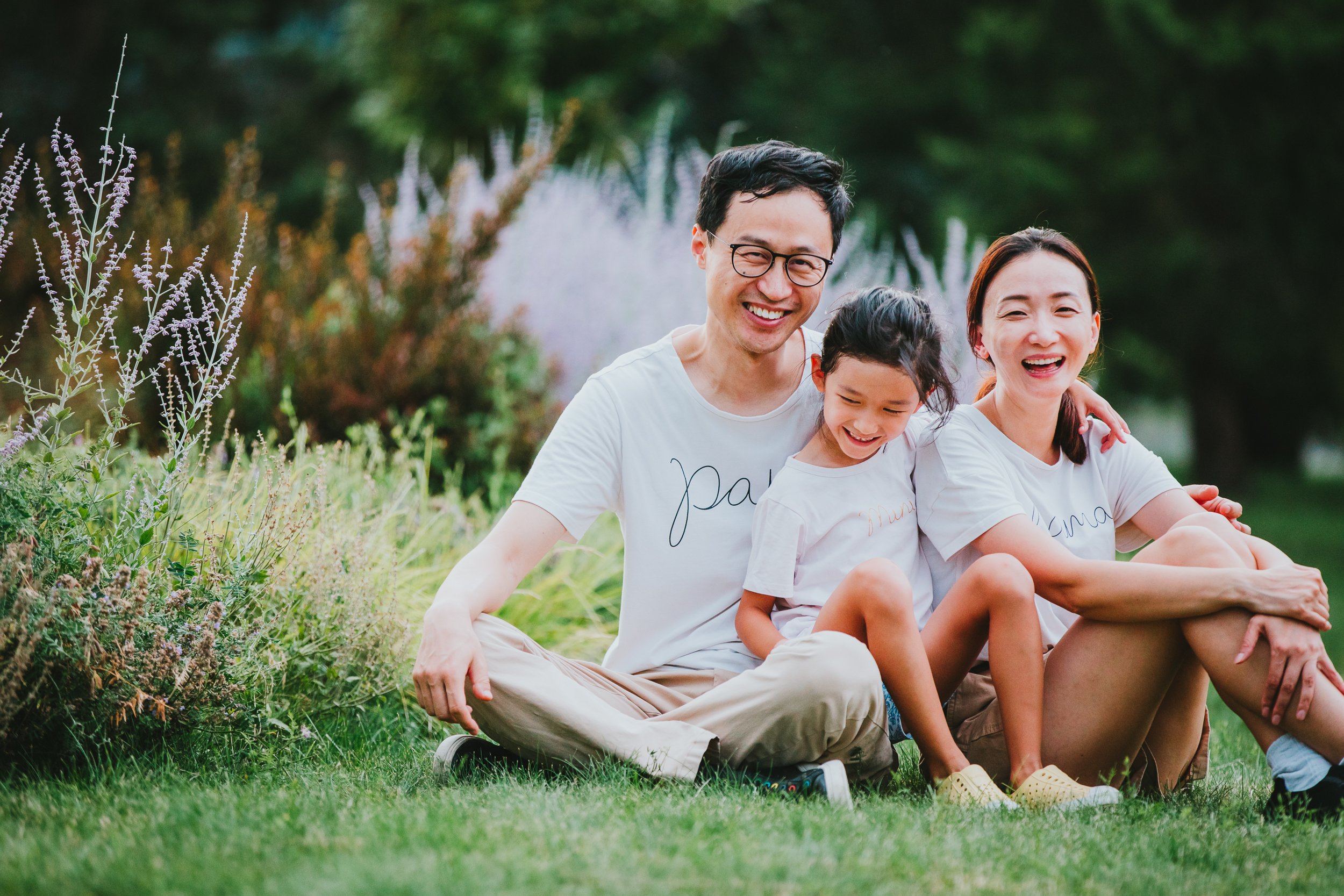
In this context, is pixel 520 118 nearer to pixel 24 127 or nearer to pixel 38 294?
pixel 38 294

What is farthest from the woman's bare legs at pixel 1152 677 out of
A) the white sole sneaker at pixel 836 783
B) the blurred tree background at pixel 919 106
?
the blurred tree background at pixel 919 106

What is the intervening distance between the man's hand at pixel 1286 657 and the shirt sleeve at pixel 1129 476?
0.55m

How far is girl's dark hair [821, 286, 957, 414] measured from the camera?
2.75 meters

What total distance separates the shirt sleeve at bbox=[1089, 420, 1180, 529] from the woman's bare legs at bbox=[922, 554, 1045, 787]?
0.53 metres

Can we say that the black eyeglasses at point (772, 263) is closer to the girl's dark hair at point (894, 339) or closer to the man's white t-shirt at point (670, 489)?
the girl's dark hair at point (894, 339)

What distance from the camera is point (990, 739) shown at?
106 inches

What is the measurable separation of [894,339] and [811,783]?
40.5 inches

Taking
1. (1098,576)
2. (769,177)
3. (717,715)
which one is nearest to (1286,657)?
(1098,576)

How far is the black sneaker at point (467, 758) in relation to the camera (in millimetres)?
2621

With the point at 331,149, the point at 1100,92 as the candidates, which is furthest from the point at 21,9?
the point at 1100,92

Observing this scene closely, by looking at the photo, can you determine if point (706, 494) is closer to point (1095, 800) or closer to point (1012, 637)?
point (1012, 637)

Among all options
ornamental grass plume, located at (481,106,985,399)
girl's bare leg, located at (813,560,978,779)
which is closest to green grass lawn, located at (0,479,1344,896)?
girl's bare leg, located at (813,560,978,779)

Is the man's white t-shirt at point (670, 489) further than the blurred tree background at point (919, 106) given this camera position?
No

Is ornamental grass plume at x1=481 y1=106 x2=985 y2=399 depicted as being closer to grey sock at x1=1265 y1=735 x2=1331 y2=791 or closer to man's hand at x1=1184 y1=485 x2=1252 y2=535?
man's hand at x1=1184 y1=485 x2=1252 y2=535
